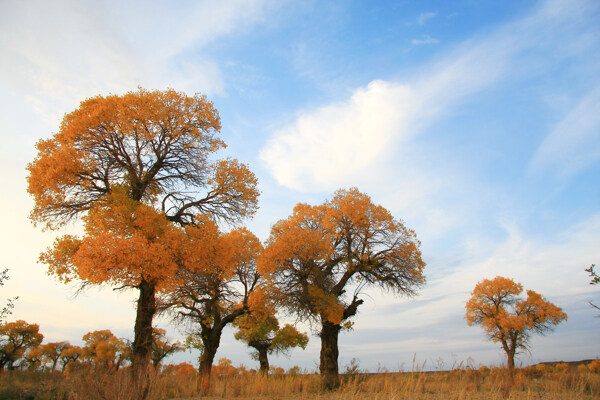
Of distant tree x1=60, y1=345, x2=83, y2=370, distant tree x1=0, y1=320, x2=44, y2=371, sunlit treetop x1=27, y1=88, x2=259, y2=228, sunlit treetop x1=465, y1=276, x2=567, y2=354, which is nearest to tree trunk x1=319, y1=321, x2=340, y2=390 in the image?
sunlit treetop x1=27, y1=88, x2=259, y2=228

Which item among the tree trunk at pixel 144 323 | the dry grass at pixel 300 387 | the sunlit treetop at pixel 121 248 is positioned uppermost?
the sunlit treetop at pixel 121 248

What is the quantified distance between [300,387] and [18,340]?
1698 inches

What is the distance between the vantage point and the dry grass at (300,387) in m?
8.02

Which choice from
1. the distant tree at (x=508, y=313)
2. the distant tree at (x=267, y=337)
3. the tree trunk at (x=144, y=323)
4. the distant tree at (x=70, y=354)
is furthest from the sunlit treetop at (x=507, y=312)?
the distant tree at (x=70, y=354)

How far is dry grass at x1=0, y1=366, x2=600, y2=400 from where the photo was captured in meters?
8.02

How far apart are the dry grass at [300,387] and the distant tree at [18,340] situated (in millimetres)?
33216

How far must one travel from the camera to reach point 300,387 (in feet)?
50.7

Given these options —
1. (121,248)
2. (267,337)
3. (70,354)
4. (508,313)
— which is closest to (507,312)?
(508,313)

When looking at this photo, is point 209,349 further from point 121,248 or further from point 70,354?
point 70,354

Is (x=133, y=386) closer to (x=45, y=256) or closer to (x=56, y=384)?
(x=56, y=384)

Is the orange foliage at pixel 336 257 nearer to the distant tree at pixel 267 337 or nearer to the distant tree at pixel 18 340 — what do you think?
the distant tree at pixel 267 337

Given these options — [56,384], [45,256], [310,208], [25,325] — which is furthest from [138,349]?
[25,325]

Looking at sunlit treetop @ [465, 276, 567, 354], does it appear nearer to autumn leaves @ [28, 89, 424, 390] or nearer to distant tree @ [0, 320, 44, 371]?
autumn leaves @ [28, 89, 424, 390]

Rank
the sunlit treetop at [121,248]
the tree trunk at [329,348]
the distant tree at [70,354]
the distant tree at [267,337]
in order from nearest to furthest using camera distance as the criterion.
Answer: the sunlit treetop at [121,248] < the tree trunk at [329,348] < the distant tree at [267,337] < the distant tree at [70,354]
